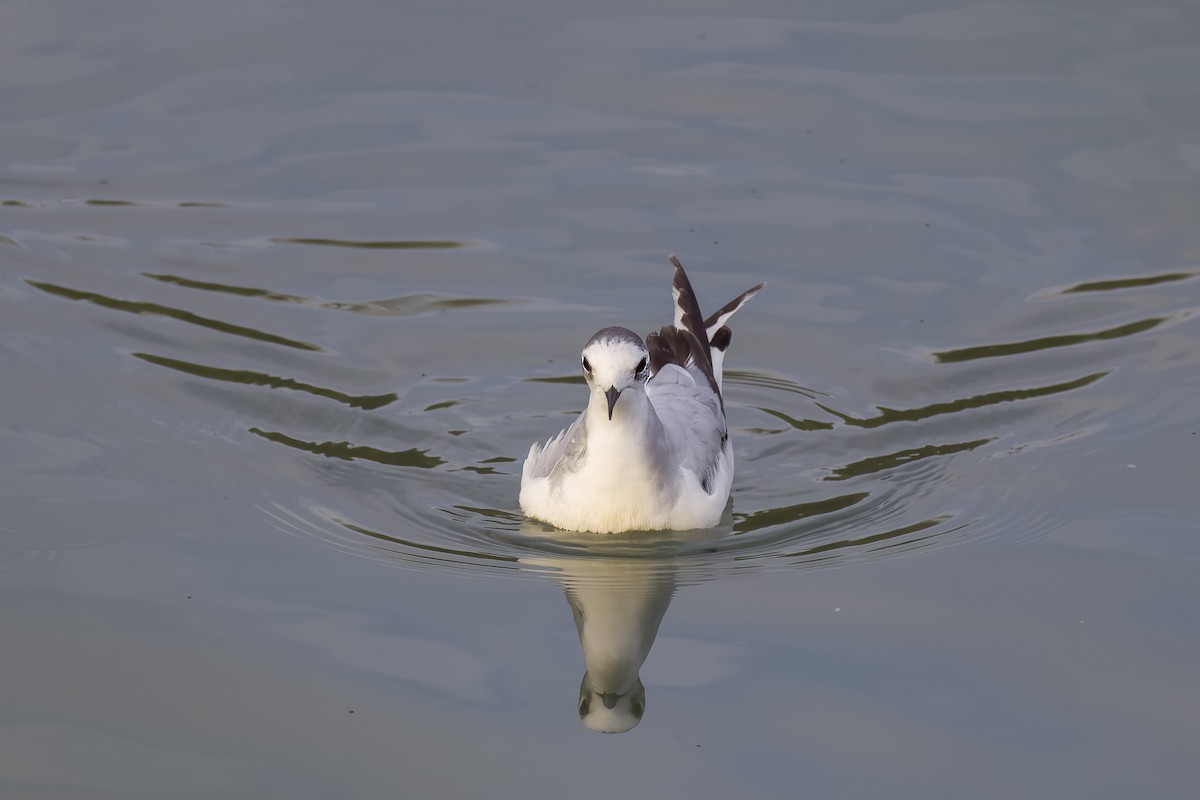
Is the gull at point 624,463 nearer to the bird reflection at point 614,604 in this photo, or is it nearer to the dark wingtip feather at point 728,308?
the bird reflection at point 614,604

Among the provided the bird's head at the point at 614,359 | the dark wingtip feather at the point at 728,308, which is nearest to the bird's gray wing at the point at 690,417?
the dark wingtip feather at the point at 728,308

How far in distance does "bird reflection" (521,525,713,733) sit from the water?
0.02 meters

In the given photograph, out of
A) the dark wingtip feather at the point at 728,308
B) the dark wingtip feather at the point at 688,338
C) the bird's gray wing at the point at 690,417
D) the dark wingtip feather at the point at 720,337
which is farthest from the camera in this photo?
the dark wingtip feather at the point at 728,308

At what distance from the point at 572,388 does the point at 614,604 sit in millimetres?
2770

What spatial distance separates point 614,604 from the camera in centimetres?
734

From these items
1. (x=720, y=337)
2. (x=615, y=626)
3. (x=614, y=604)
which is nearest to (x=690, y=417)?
(x=720, y=337)

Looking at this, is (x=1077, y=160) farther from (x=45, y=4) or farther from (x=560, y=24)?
(x=45, y=4)

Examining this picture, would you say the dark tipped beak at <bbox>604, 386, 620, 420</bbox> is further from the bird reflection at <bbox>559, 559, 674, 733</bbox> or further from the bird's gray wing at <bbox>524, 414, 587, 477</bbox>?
the bird reflection at <bbox>559, 559, 674, 733</bbox>

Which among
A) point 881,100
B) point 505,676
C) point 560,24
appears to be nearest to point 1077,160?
point 881,100

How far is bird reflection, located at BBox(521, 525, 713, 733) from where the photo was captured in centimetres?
654

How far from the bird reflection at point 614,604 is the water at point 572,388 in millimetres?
23

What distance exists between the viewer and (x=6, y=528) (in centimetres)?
779

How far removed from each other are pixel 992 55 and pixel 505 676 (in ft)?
31.8

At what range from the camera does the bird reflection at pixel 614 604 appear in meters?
6.54
